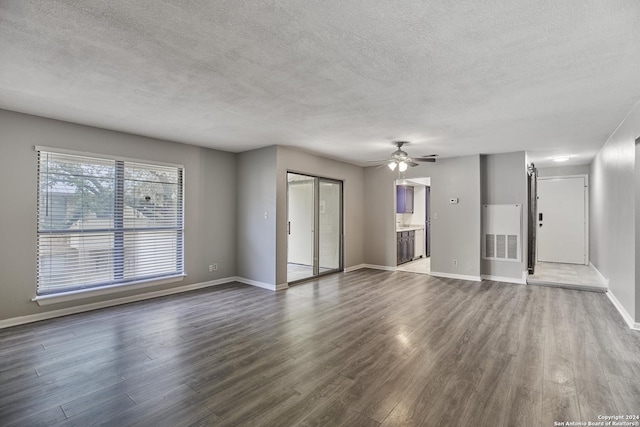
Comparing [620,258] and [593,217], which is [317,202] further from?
[593,217]

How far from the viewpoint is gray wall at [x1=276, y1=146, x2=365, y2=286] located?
549cm

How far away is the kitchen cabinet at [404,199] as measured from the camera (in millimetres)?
8133

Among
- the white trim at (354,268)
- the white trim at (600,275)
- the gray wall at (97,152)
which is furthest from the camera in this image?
the white trim at (354,268)

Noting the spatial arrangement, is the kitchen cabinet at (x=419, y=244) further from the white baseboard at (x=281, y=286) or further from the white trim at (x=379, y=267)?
the white baseboard at (x=281, y=286)

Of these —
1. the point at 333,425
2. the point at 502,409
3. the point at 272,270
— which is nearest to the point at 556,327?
the point at 502,409

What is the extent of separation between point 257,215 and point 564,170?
304 inches

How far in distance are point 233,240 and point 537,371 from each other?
16.6 ft

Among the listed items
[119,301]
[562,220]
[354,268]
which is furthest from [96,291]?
[562,220]

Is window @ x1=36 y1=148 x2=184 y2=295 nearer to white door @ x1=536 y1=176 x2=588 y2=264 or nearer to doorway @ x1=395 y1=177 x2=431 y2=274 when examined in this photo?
doorway @ x1=395 y1=177 x2=431 y2=274

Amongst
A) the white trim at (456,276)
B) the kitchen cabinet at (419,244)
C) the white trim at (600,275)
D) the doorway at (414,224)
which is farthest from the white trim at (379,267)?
the white trim at (600,275)

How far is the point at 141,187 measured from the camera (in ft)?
15.9

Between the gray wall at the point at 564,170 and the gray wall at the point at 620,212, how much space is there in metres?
1.75

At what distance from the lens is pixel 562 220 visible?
7930 millimetres

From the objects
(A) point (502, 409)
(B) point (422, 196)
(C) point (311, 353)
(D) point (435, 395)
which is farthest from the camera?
(B) point (422, 196)
